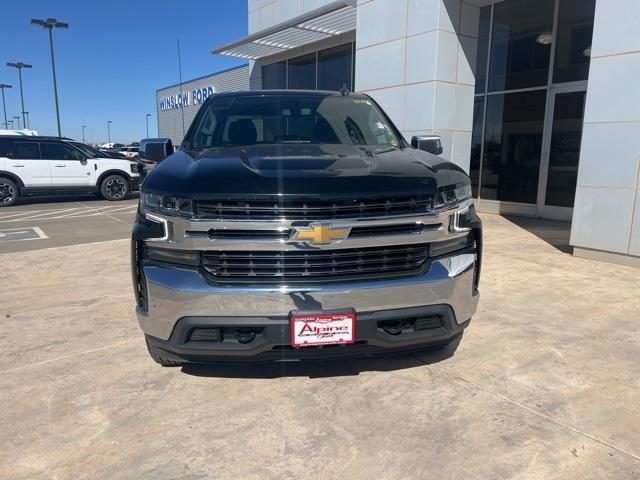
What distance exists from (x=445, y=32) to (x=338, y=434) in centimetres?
830

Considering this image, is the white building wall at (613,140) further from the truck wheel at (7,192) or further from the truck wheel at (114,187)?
the truck wheel at (7,192)

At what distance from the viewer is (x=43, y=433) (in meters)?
2.54

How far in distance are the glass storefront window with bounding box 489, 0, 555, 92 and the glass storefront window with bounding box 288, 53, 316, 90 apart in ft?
20.3

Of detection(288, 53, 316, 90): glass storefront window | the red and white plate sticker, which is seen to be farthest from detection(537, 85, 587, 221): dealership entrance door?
the red and white plate sticker

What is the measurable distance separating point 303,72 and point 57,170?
7.94 metres

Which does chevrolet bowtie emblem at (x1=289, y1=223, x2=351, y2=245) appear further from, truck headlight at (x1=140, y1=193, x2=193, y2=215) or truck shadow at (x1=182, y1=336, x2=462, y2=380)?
truck shadow at (x1=182, y1=336, x2=462, y2=380)

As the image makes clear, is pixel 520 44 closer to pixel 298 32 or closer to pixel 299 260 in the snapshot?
pixel 298 32

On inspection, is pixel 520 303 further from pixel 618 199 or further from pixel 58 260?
pixel 58 260

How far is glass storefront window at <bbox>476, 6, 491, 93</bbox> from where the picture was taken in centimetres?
1059

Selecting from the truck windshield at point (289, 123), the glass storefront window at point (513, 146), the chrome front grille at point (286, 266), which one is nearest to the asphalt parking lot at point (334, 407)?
the chrome front grille at point (286, 266)

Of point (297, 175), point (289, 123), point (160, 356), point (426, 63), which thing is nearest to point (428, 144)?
point (289, 123)

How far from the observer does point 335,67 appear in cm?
1416

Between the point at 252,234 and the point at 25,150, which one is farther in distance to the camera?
the point at 25,150

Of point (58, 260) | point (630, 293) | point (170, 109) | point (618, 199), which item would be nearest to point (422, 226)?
point (630, 293)
